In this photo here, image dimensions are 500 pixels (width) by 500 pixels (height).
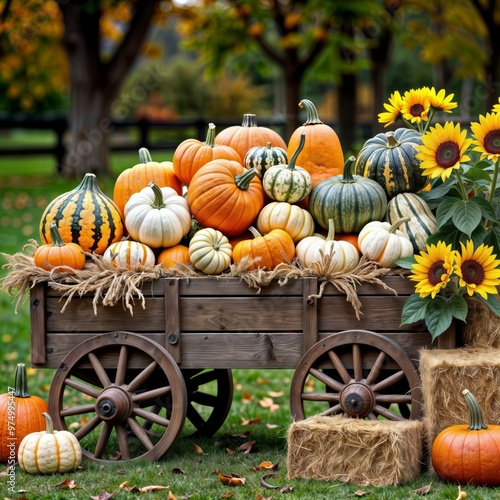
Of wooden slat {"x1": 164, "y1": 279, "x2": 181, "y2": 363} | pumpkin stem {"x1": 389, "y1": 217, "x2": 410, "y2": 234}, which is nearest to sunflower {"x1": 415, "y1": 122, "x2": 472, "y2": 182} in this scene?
pumpkin stem {"x1": 389, "y1": 217, "x2": 410, "y2": 234}

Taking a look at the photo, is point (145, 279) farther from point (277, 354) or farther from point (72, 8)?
point (72, 8)

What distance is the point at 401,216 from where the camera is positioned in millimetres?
3865

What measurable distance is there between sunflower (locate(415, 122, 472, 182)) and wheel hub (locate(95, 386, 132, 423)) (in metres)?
1.63

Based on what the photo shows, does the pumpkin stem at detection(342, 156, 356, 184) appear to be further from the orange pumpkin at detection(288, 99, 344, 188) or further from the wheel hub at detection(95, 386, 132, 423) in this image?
the wheel hub at detection(95, 386, 132, 423)

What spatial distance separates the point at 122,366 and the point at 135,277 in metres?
0.41

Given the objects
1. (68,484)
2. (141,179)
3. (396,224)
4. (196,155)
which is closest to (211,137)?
(196,155)

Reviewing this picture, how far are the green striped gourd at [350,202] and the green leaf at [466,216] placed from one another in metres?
0.41

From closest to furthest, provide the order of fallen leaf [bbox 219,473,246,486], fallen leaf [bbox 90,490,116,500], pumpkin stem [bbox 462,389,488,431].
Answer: fallen leaf [bbox 90,490,116,500] < pumpkin stem [bbox 462,389,488,431] < fallen leaf [bbox 219,473,246,486]

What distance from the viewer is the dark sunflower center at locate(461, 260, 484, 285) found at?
351 centimetres

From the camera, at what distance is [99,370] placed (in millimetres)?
3818

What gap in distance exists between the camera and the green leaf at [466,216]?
11.5 feet

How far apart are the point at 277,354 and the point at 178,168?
3.57 ft

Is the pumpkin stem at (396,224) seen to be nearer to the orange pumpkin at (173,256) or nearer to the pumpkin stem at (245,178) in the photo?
the pumpkin stem at (245,178)

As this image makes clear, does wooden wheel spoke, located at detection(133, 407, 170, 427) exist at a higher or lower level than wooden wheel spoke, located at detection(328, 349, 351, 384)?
lower
